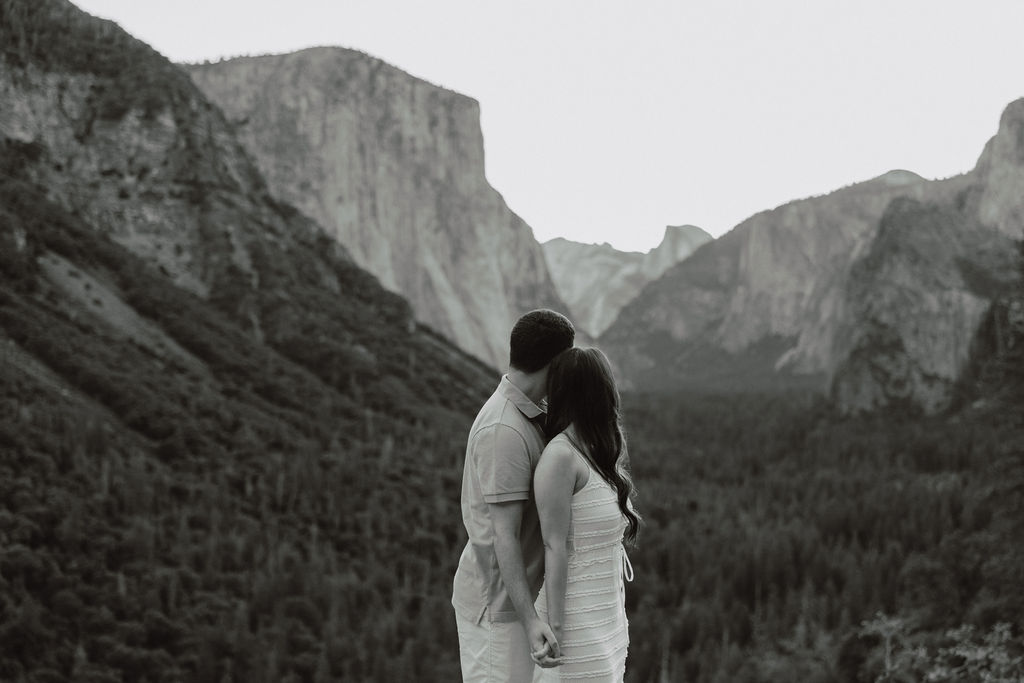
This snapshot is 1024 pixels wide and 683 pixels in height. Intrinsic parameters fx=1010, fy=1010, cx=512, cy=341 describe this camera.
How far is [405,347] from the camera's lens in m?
105

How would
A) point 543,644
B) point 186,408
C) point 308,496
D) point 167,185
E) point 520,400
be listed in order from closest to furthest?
point 543,644 < point 520,400 < point 308,496 < point 186,408 < point 167,185

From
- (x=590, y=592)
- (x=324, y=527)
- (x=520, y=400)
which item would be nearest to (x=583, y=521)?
(x=590, y=592)

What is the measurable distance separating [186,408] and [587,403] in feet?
209

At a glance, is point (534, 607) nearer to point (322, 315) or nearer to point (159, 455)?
point (159, 455)

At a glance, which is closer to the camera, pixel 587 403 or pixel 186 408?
pixel 587 403

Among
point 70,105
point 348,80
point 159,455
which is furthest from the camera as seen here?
point 348,80

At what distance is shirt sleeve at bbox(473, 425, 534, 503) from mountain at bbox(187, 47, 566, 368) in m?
124

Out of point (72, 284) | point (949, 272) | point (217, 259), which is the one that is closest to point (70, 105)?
point (217, 259)

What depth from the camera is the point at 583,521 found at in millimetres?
5434

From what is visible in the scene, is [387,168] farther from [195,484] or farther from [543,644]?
[543,644]

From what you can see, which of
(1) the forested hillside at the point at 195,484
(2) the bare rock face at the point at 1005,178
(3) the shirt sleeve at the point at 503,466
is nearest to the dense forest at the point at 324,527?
(1) the forested hillside at the point at 195,484

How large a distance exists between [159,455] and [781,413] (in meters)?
88.3

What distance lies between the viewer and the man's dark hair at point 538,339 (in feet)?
18.3

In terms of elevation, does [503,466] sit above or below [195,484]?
above
